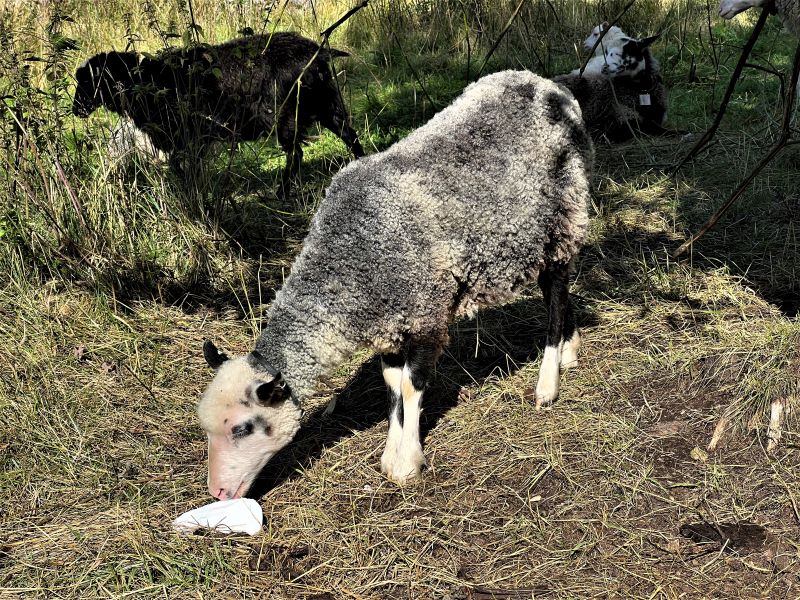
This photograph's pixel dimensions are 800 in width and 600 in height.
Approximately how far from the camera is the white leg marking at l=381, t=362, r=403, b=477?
12.8 feet

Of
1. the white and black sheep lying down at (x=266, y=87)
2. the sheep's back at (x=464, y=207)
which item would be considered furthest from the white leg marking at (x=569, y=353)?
the white and black sheep lying down at (x=266, y=87)

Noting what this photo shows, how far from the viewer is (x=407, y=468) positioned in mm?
3848

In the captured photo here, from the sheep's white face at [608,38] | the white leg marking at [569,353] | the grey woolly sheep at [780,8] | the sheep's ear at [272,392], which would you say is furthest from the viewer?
the sheep's white face at [608,38]

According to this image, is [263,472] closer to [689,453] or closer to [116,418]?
[116,418]

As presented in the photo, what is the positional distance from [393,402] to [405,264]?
29.8 inches

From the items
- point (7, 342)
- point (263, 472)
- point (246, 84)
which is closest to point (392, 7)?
point (246, 84)

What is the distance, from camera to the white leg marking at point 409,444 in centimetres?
385

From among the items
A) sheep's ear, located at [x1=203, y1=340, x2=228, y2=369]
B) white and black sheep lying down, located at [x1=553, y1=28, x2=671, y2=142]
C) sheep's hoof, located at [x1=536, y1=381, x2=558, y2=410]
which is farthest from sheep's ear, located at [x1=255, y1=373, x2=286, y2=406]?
white and black sheep lying down, located at [x1=553, y1=28, x2=671, y2=142]

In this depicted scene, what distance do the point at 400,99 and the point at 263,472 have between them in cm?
522

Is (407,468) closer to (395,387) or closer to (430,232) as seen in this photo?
(395,387)

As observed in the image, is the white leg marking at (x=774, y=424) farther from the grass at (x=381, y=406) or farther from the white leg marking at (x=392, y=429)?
the white leg marking at (x=392, y=429)

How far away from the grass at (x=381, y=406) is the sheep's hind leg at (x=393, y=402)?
148mm

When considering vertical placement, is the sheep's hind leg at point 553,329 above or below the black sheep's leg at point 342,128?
below

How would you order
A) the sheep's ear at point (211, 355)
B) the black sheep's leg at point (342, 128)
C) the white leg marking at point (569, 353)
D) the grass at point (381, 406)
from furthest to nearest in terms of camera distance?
1. the black sheep's leg at point (342, 128)
2. the white leg marking at point (569, 353)
3. the sheep's ear at point (211, 355)
4. the grass at point (381, 406)
